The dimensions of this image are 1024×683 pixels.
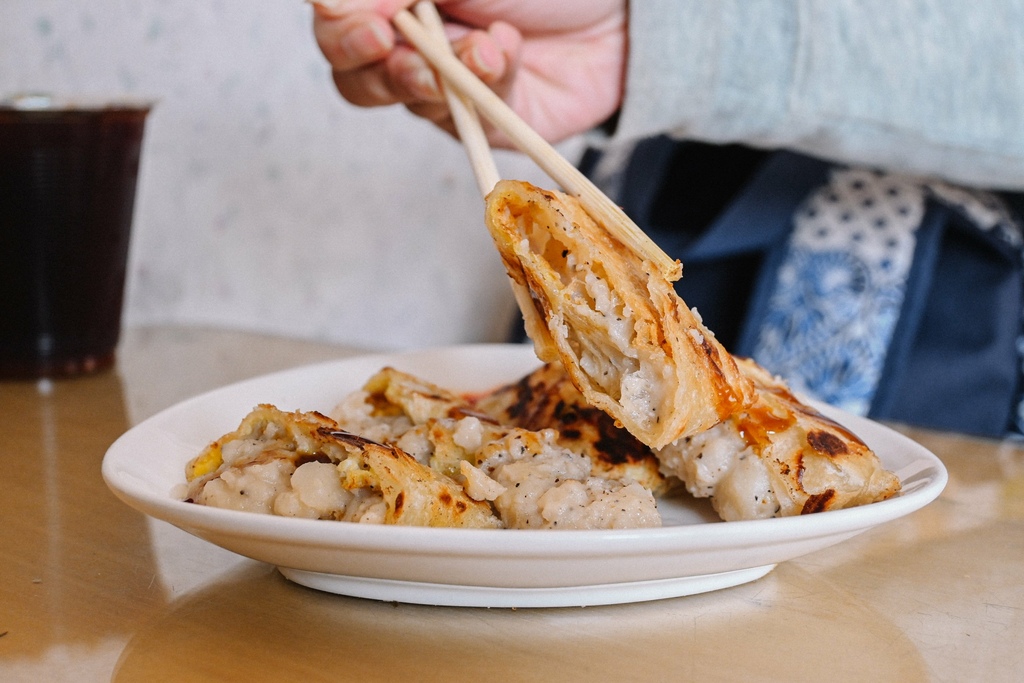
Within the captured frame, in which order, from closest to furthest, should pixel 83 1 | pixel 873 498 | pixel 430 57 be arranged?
1. pixel 873 498
2. pixel 430 57
3. pixel 83 1

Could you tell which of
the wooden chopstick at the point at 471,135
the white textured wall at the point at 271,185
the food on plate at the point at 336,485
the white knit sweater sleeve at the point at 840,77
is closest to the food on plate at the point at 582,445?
the food on plate at the point at 336,485

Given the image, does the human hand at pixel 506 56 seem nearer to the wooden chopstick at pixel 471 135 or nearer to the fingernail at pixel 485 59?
the fingernail at pixel 485 59

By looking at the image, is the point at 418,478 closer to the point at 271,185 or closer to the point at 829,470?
the point at 829,470

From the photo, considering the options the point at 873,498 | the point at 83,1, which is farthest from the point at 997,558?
the point at 83,1

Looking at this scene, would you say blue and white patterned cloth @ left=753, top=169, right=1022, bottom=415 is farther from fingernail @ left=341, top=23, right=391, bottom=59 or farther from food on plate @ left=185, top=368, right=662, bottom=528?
food on plate @ left=185, top=368, right=662, bottom=528

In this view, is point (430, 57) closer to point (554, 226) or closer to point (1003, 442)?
point (554, 226)

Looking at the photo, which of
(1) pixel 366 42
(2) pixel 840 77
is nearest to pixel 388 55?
(1) pixel 366 42
